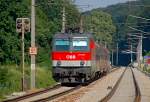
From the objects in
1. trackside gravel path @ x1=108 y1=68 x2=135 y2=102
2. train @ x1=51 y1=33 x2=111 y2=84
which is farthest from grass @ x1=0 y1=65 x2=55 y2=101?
trackside gravel path @ x1=108 y1=68 x2=135 y2=102

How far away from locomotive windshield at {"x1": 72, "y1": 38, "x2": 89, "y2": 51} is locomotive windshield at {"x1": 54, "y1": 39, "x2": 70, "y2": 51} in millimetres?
427

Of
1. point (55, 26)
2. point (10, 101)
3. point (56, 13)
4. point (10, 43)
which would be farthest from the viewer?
point (56, 13)

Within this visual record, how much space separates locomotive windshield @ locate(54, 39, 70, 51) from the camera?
1652 inches

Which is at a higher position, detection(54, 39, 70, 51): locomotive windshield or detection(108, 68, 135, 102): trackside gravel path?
detection(54, 39, 70, 51): locomotive windshield

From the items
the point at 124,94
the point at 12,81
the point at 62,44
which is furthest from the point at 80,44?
the point at 124,94

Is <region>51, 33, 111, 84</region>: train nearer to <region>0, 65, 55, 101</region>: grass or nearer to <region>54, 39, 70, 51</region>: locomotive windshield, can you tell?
<region>54, 39, 70, 51</region>: locomotive windshield

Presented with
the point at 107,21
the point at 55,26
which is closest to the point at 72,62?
the point at 55,26

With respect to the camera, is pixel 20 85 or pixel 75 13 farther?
pixel 75 13

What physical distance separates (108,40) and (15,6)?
12742 cm

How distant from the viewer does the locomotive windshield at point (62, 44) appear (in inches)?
1652

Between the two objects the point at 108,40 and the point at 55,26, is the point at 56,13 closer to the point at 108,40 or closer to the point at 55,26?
the point at 55,26

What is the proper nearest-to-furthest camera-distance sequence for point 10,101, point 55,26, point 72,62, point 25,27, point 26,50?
point 10,101
point 25,27
point 72,62
point 26,50
point 55,26

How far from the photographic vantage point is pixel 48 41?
66.0 metres

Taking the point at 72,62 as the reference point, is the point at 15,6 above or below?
above
